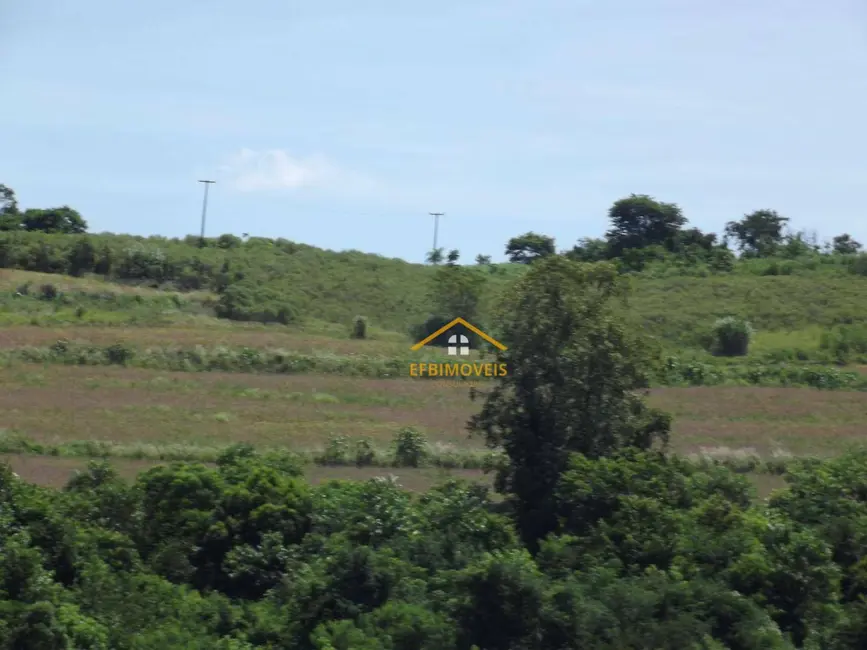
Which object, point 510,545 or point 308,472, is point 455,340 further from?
point 510,545

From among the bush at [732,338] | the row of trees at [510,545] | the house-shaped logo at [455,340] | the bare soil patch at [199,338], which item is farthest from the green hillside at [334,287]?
the row of trees at [510,545]

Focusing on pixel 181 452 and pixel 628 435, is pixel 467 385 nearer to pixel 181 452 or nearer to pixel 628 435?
pixel 181 452

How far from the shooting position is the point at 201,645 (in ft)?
42.3

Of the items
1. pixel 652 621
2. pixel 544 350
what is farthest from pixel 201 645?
pixel 544 350

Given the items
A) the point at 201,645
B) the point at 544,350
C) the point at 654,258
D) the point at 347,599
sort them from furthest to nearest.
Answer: the point at 654,258 < the point at 544,350 < the point at 347,599 < the point at 201,645

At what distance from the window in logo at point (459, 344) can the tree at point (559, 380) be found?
76.9 ft

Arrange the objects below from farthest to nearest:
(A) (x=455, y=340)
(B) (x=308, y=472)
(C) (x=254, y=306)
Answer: (C) (x=254, y=306) → (A) (x=455, y=340) → (B) (x=308, y=472)

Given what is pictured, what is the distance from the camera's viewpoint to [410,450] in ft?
84.8

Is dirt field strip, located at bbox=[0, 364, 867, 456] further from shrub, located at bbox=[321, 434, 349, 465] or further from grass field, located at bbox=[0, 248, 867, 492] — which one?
shrub, located at bbox=[321, 434, 349, 465]

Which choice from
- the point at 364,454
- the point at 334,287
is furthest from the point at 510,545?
the point at 334,287

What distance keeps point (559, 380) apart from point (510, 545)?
12.3 feet

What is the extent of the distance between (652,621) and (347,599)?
152 inches

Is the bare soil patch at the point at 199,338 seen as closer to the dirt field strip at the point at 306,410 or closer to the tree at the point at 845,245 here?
the dirt field strip at the point at 306,410

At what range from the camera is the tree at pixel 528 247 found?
74938 mm
